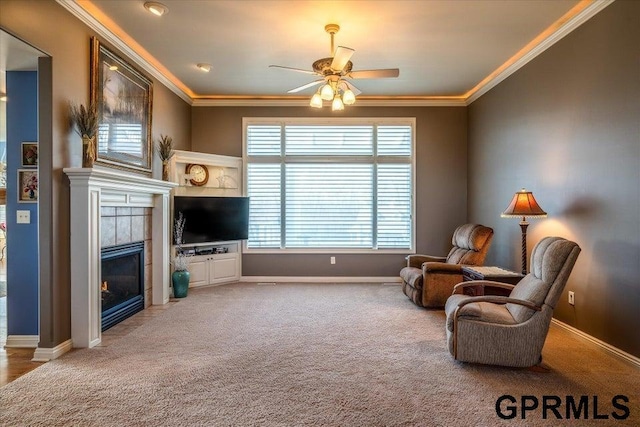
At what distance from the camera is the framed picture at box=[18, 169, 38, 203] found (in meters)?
3.36

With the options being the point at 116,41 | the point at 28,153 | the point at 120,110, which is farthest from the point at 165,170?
the point at 28,153

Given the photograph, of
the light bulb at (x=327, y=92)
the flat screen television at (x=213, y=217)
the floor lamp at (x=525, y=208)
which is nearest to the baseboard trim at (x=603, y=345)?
the floor lamp at (x=525, y=208)

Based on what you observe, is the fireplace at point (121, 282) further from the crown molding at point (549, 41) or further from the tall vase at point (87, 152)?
the crown molding at point (549, 41)

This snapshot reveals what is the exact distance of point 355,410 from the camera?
2320mm

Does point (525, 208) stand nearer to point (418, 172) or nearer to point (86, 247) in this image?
point (418, 172)

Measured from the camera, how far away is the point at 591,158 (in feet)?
11.5

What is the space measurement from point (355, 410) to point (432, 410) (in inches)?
18.7

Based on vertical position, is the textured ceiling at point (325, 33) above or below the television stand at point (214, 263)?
above

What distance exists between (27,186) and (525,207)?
4819 millimetres

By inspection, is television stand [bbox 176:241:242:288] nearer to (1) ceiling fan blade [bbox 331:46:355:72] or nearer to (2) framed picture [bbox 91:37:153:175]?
(2) framed picture [bbox 91:37:153:175]

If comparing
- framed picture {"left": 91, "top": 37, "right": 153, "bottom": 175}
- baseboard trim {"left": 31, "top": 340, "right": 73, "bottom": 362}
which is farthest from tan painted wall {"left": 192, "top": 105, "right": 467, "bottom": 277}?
baseboard trim {"left": 31, "top": 340, "right": 73, "bottom": 362}

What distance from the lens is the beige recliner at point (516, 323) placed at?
284 centimetres

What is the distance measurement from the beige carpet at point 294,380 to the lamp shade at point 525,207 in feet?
4.04

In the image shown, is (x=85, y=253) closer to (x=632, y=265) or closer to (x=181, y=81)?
(x=181, y=81)
